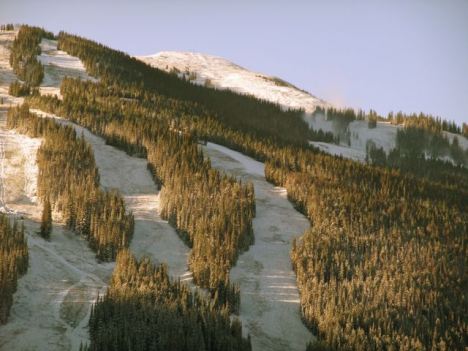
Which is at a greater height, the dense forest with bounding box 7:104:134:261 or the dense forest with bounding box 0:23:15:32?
the dense forest with bounding box 0:23:15:32

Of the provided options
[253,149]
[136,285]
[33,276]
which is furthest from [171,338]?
[253,149]

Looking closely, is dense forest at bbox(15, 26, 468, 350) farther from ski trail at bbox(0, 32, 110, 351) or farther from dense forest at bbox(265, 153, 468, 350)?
ski trail at bbox(0, 32, 110, 351)

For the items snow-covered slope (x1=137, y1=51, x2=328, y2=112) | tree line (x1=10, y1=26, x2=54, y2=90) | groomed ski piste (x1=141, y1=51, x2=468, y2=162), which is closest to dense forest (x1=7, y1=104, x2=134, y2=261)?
tree line (x1=10, y1=26, x2=54, y2=90)

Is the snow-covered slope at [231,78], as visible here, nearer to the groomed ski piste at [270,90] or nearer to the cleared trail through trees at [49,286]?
the groomed ski piste at [270,90]

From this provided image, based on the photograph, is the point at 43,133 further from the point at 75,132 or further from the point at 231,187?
the point at 231,187

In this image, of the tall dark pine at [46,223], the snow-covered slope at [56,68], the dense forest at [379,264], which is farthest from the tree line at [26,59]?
the dense forest at [379,264]

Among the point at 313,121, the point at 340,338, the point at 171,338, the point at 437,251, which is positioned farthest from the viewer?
the point at 313,121
